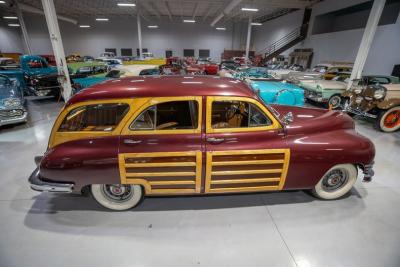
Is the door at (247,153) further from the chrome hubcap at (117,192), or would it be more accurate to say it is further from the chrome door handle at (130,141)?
the chrome hubcap at (117,192)

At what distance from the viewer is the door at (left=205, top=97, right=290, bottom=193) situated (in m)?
2.28

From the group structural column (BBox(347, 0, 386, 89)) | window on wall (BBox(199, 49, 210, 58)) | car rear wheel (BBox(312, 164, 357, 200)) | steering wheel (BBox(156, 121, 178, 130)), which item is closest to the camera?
steering wheel (BBox(156, 121, 178, 130))

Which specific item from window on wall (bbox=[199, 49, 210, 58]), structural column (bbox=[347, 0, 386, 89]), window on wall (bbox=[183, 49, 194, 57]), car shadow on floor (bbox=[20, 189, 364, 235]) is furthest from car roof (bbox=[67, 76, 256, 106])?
window on wall (bbox=[199, 49, 210, 58])

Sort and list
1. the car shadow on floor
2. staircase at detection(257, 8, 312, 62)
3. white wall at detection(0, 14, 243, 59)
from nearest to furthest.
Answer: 1. the car shadow on floor
2. staircase at detection(257, 8, 312, 62)
3. white wall at detection(0, 14, 243, 59)

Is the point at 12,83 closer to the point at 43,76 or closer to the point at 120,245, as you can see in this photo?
the point at 43,76

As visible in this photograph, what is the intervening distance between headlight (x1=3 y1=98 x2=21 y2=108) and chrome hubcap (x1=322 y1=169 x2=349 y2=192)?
23.9 ft

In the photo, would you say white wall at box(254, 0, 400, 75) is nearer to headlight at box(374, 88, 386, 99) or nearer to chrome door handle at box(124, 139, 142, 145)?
headlight at box(374, 88, 386, 99)

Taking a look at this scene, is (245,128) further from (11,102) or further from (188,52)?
(188,52)

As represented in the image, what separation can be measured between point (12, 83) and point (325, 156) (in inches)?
324

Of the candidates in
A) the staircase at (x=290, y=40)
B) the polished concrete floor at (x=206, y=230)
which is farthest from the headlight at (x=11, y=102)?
the staircase at (x=290, y=40)

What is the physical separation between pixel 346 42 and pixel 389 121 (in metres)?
9.97

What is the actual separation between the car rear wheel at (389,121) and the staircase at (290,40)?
14.8 meters

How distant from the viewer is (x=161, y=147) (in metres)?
2.23

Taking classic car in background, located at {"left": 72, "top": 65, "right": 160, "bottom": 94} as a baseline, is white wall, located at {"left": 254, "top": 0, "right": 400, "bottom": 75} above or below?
above
